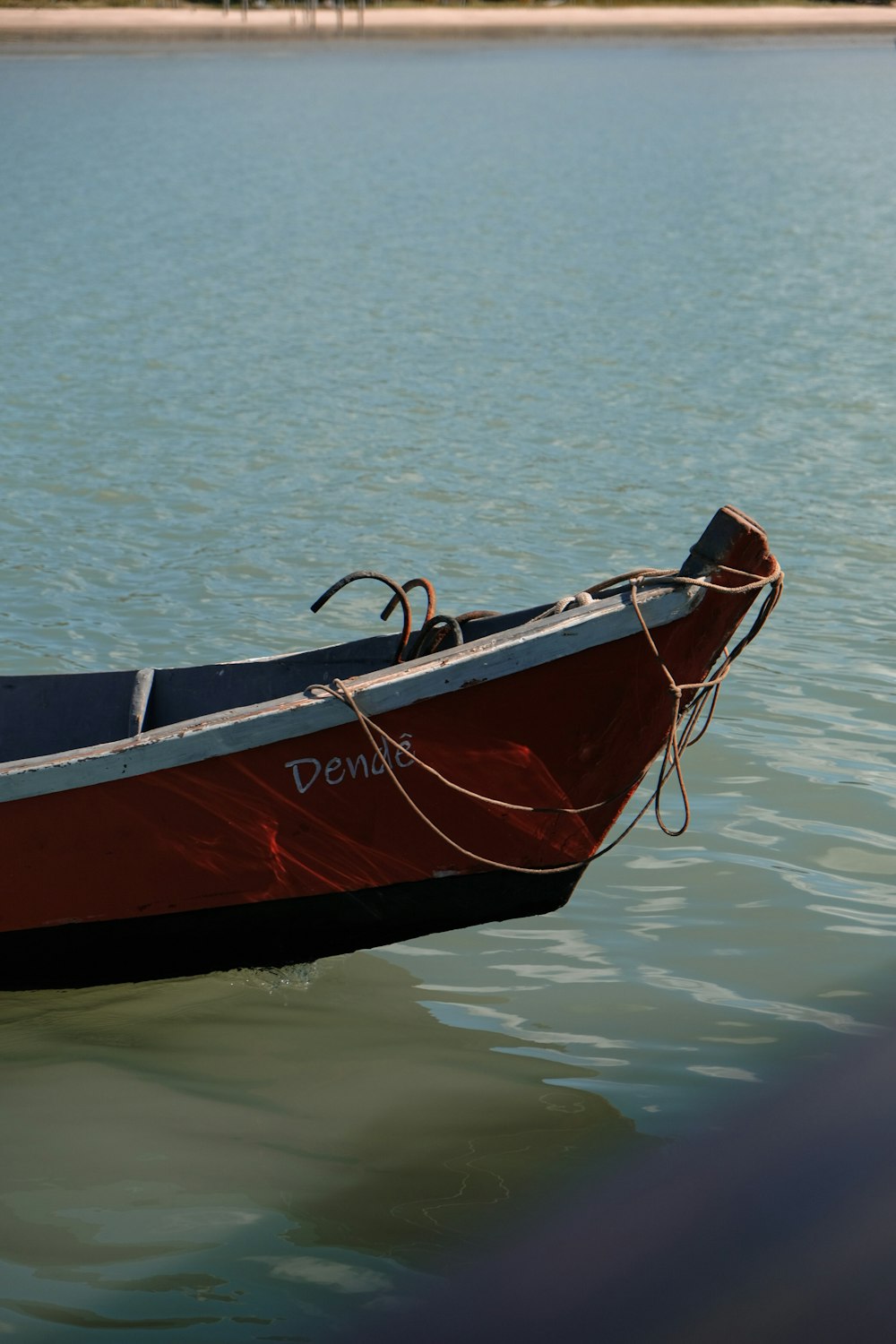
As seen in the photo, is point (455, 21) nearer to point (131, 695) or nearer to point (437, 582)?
point (437, 582)

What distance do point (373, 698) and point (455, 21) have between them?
233ft

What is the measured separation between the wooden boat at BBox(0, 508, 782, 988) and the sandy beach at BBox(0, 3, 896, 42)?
63543 mm

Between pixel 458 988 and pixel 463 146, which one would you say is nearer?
pixel 458 988

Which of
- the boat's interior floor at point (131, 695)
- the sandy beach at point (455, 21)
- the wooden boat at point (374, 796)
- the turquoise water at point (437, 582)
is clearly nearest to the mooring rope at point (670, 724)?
the wooden boat at point (374, 796)

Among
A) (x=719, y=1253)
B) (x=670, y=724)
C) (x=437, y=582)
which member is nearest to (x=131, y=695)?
(x=670, y=724)

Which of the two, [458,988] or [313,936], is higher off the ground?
[313,936]

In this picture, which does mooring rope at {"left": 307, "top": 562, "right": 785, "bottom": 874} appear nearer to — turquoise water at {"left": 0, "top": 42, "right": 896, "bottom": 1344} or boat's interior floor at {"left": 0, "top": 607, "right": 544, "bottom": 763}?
turquoise water at {"left": 0, "top": 42, "right": 896, "bottom": 1344}

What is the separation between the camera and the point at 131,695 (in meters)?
5.63

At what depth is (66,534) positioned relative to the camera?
9977 millimetres

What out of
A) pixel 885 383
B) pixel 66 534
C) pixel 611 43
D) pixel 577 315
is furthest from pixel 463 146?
pixel 611 43

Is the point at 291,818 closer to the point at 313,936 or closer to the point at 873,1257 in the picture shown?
the point at 313,936

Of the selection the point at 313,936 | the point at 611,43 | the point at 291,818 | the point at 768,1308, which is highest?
the point at 611,43

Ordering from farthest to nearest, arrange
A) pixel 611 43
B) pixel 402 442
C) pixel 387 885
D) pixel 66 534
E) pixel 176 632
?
1. pixel 611 43
2. pixel 402 442
3. pixel 66 534
4. pixel 176 632
5. pixel 387 885

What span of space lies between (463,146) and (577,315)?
17993 mm
